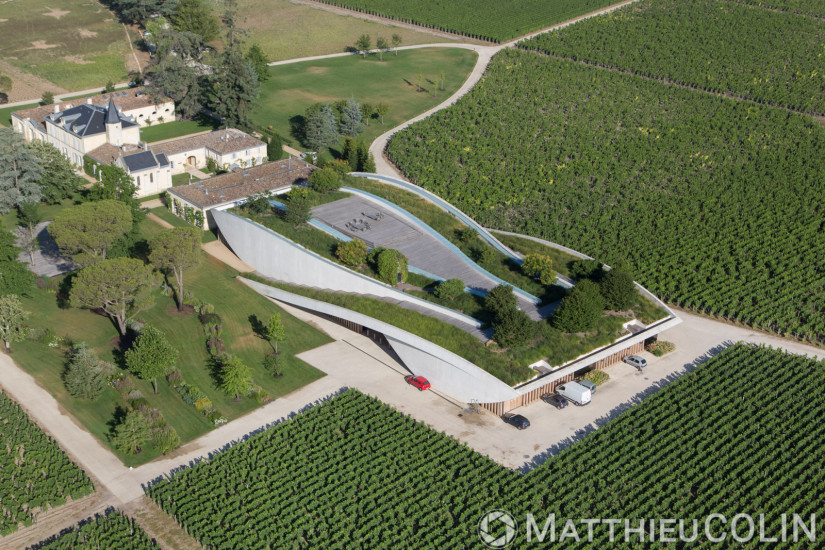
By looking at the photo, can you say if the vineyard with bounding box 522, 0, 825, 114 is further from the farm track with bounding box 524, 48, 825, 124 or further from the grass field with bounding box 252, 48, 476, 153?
Answer: the grass field with bounding box 252, 48, 476, 153

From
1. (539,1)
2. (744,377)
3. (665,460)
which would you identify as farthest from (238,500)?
(539,1)

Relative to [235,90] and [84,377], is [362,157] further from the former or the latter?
[84,377]

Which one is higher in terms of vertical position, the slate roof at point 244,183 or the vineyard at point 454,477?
the slate roof at point 244,183

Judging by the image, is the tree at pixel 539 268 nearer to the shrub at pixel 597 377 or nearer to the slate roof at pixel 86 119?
the shrub at pixel 597 377

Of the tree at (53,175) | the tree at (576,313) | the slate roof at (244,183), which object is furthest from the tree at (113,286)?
the tree at (576,313)

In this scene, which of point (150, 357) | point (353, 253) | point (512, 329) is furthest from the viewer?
point (353, 253)

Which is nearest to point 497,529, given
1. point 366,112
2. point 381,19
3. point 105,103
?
point 366,112

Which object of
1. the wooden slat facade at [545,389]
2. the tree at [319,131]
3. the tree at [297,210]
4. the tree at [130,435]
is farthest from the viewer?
the tree at [319,131]

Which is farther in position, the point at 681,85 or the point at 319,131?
the point at 681,85
